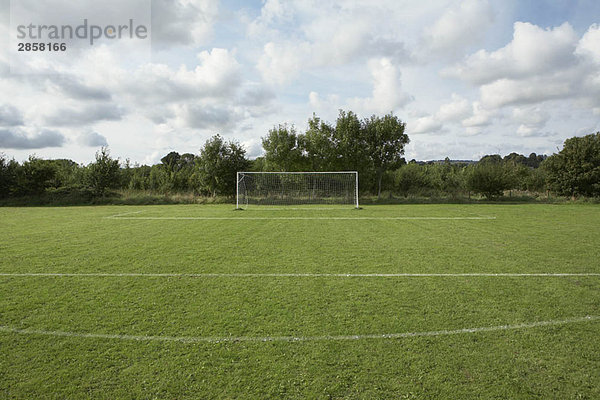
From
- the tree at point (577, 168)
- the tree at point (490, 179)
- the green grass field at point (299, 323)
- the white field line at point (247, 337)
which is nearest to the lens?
the green grass field at point (299, 323)

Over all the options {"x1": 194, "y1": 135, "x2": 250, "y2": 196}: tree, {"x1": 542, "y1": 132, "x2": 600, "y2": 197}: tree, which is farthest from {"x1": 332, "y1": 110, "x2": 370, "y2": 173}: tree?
{"x1": 542, "y1": 132, "x2": 600, "y2": 197}: tree

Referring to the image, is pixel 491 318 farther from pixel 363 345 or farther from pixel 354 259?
pixel 354 259

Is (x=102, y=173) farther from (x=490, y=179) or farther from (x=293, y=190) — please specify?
(x=490, y=179)

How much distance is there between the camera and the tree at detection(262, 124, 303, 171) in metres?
25.0

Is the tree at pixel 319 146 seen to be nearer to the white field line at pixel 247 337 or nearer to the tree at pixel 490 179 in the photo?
the tree at pixel 490 179

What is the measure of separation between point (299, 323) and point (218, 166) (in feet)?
69.9

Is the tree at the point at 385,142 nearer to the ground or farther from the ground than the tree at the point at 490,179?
farther from the ground

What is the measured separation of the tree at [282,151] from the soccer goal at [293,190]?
3644mm

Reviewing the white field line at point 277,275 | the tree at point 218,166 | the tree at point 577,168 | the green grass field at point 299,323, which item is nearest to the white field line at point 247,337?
the green grass field at point 299,323

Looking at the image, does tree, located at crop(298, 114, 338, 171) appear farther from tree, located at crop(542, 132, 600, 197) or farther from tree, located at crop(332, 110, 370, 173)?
tree, located at crop(542, 132, 600, 197)

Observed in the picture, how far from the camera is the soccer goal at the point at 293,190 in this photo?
2091 centimetres

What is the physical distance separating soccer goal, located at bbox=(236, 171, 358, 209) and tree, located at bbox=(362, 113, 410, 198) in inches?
160

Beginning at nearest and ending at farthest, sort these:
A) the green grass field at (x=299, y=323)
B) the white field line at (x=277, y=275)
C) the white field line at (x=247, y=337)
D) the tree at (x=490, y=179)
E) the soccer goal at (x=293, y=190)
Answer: the green grass field at (x=299, y=323), the white field line at (x=247, y=337), the white field line at (x=277, y=275), the soccer goal at (x=293, y=190), the tree at (x=490, y=179)

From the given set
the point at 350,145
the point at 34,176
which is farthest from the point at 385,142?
the point at 34,176
